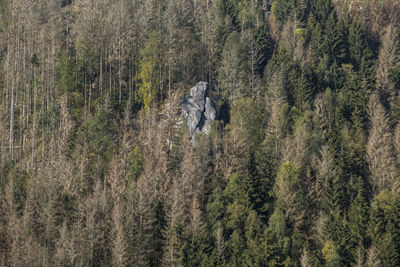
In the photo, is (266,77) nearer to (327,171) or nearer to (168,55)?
(168,55)

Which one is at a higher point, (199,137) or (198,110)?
(199,137)

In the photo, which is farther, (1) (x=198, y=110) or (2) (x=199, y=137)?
(1) (x=198, y=110)

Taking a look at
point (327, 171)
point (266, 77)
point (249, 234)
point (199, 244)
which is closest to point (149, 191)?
point (199, 244)

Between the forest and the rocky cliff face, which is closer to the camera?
the forest

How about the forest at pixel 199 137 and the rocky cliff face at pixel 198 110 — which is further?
the rocky cliff face at pixel 198 110
